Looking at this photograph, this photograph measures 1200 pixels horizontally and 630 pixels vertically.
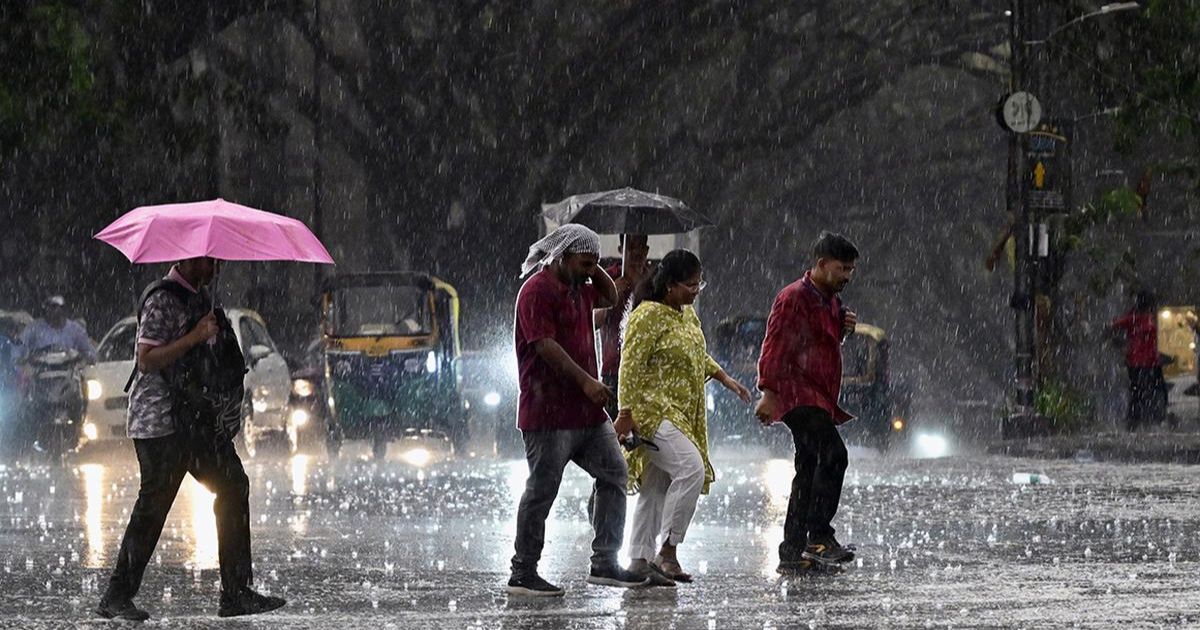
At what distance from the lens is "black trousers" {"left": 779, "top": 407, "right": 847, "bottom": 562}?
12.3 m

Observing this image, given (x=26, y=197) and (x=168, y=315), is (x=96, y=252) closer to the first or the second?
(x=26, y=197)

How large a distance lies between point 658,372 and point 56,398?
14.4 metres

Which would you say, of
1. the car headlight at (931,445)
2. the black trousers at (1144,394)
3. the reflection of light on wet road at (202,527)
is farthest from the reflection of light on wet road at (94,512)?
the black trousers at (1144,394)

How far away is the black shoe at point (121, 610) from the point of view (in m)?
10.2

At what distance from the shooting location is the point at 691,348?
11.6 m

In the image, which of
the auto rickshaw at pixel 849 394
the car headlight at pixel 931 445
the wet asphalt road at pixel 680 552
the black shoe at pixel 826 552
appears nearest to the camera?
the wet asphalt road at pixel 680 552

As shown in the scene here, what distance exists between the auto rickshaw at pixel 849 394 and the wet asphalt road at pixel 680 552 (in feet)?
14.1

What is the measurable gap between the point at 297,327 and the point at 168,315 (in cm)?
3405

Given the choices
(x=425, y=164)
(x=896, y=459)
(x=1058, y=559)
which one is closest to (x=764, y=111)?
(x=425, y=164)

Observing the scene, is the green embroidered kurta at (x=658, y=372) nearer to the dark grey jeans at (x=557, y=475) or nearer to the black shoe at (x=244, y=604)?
the dark grey jeans at (x=557, y=475)

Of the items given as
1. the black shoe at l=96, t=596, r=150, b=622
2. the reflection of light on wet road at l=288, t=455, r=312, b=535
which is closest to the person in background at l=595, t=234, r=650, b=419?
the reflection of light on wet road at l=288, t=455, r=312, b=535

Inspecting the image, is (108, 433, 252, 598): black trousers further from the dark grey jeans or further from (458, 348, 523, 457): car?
(458, 348, 523, 457): car

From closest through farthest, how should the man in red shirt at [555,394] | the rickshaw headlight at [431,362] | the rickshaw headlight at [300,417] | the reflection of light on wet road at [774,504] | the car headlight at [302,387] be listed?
the man in red shirt at [555,394], the reflection of light on wet road at [774,504], the rickshaw headlight at [431,362], the rickshaw headlight at [300,417], the car headlight at [302,387]

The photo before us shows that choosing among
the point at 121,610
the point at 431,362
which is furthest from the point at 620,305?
the point at 431,362
